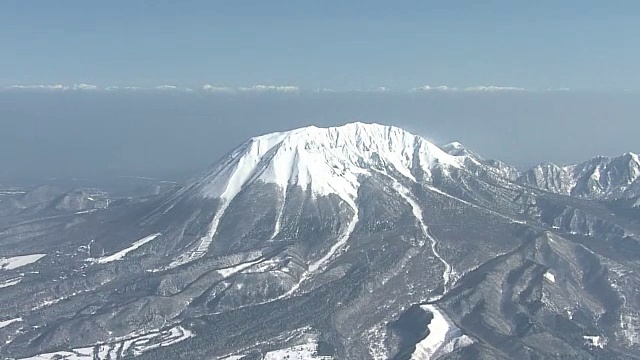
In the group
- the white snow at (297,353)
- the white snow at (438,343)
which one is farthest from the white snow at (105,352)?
the white snow at (438,343)

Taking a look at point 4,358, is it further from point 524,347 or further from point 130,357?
point 524,347

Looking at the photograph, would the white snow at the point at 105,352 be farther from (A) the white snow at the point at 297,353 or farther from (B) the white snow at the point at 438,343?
(B) the white snow at the point at 438,343

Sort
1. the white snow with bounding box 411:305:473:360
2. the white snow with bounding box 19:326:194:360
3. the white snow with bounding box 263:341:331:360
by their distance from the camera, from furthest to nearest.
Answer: the white snow with bounding box 19:326:194:360 → the white snow with bounding box 263:341:331:360 → the white snow with bounding box 411:305:473:360

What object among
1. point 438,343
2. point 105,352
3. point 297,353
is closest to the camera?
point 297,353

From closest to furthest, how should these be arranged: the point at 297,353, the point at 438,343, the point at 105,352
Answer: the point at 297,353
the point at 438,343
the point at 105,352

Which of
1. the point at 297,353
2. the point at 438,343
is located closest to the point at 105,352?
the point at 297,353

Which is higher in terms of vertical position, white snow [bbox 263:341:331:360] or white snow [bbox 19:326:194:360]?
white snow [bbox 263:341:331:360]

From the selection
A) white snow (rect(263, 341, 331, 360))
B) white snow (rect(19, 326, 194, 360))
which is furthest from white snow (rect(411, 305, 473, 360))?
white snow (rect(19, 326, 194, 360))

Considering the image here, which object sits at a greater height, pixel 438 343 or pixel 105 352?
pixel 438 343

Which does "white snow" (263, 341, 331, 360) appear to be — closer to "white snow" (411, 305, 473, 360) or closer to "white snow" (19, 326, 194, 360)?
"white snow" (411, 305, 473, 360)

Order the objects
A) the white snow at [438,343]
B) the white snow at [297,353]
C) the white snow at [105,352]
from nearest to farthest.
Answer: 1. the white snow at [438,343]
2. the white snow at [297,353]
3. the white snow at [105,352]

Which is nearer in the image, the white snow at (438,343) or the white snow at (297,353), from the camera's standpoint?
the white snow at (438,343)

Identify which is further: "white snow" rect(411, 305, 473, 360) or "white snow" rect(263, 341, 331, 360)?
"white snow" rect(263, 341, 331, 360)

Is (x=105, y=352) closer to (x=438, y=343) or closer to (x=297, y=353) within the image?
(x=297, y=353)
